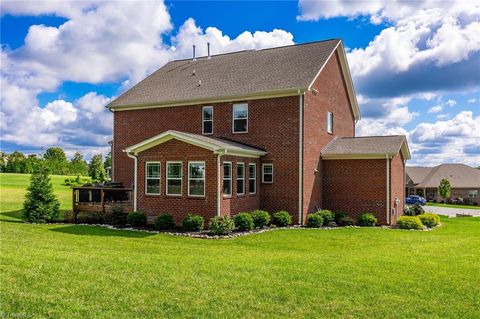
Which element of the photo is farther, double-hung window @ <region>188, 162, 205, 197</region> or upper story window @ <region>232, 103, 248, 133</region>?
upper story window @ <region>232, 103, 248, 133</region>

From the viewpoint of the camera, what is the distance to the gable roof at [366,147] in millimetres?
19500

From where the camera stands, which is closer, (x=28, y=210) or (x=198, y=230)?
(x=198, y=230)

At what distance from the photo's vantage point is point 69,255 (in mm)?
9602

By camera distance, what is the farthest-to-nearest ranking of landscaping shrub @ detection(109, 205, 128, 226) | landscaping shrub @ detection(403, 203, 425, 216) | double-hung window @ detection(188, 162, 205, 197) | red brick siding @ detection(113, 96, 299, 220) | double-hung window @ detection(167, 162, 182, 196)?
landscaping shrub @ detection(403, 203, 425, 216) → red brick siding @ detection(113, 96, 299, 220) → landscaping shrub @ detection(109, 205, 128, 226) → double-hung window @ detection(167, 162, 182, 196) → double-hung window @ detection(188, 162, 205, 197)

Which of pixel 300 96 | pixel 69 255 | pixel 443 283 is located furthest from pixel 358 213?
pixel 69 255

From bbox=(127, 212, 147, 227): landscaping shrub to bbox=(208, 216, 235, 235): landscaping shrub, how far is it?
3.52 m

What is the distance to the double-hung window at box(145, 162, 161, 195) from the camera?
17.8 metres

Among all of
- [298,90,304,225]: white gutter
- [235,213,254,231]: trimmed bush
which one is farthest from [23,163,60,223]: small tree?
[298,90,304,225]: white gutter

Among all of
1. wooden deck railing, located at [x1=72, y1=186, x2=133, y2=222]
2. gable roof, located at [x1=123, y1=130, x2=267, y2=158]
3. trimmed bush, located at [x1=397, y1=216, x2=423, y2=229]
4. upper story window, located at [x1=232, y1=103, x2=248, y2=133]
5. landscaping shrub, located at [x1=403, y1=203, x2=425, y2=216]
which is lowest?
trimmed bush, located at [x1=397, y1=216, x2=423, y2=229]

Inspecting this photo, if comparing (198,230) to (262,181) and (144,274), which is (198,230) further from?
(144,274)

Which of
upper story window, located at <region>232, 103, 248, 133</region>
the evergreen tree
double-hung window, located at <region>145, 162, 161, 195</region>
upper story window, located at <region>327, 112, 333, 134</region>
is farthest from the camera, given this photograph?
the evergreen tree

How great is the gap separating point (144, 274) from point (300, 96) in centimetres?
1292

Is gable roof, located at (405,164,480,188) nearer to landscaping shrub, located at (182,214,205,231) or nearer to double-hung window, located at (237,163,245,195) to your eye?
double-hung window, located at (237,163,245,195)

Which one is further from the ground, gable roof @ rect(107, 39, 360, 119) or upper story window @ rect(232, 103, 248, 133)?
gable roof @ rect(107, 39, 360, 119)
